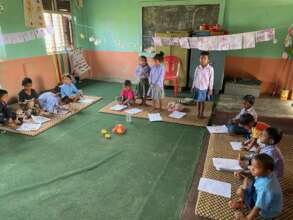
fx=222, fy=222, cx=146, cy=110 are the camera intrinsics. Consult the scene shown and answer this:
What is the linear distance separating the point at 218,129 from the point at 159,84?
1.30 meters

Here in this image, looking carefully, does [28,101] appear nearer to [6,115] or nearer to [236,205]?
[6,115]

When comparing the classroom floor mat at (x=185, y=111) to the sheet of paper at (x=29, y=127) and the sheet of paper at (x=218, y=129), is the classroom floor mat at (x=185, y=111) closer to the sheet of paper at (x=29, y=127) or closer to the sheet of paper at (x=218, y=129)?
the sheet of paper at (x=218, y=129)

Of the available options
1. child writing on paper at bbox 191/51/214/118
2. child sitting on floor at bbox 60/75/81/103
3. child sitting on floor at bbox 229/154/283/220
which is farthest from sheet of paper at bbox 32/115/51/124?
child sitting on floor at bbox 229/154/283/220

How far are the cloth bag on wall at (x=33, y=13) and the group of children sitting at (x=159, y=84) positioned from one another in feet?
8.06

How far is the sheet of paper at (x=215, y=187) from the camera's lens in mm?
2010

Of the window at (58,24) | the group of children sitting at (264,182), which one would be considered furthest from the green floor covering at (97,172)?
the window at (58,24)

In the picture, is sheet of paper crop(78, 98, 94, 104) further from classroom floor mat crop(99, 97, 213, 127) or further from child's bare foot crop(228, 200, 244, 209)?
child's bare foot crop(228, 200, 244, 209)

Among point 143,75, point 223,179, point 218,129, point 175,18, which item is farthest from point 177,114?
point 175,18

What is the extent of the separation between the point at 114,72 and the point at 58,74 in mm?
1548

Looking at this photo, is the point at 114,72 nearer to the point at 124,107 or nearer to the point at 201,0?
the point at 124,107

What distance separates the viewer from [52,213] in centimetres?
187

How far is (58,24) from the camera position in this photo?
5594mm

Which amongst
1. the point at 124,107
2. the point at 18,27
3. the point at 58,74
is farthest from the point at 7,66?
the point at 124,107

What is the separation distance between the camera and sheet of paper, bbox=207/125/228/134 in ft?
10.5
